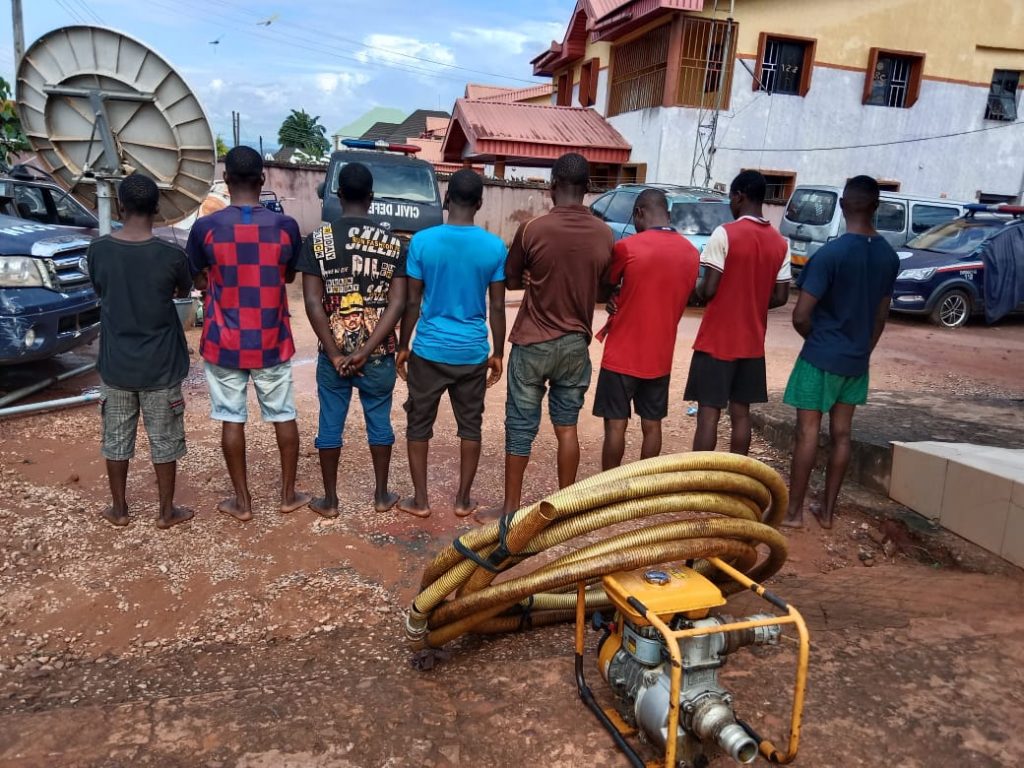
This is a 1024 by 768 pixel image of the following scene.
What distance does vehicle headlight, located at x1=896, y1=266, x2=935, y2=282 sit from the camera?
36.2 ft

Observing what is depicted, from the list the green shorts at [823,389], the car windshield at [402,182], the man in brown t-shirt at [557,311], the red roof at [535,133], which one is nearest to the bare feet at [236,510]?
the man in brown t-shirt at [557,311]

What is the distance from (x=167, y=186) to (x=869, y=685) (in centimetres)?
483

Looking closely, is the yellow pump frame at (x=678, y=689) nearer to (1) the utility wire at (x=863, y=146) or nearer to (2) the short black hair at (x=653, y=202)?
(2) the short black hair at (x=653, y=202)

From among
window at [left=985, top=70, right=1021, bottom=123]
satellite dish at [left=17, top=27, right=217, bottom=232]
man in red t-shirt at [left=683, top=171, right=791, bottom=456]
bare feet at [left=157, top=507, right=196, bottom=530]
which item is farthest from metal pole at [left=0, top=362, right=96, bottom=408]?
window at [left=985, top=70, right=1021, bottom=123]

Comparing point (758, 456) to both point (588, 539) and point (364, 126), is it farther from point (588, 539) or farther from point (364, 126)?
point (364, 126)

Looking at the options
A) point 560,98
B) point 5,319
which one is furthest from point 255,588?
point 560,98

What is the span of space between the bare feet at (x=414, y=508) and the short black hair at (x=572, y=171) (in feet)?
6.12

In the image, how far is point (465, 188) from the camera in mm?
3596

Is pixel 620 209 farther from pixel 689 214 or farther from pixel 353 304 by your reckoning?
pixel 353 304

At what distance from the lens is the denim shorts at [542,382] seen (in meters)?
3.78

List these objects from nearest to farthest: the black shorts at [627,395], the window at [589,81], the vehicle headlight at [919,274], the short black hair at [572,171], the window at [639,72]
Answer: the short black hair at [572,171] < the black shorts at [627,395] < the vehicle headlight at [919,274] < the window at [639,72] < the window at [589,81]

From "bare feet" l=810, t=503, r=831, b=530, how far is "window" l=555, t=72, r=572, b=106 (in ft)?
68.6

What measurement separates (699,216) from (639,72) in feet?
26.4

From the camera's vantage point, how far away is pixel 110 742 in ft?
7.26
